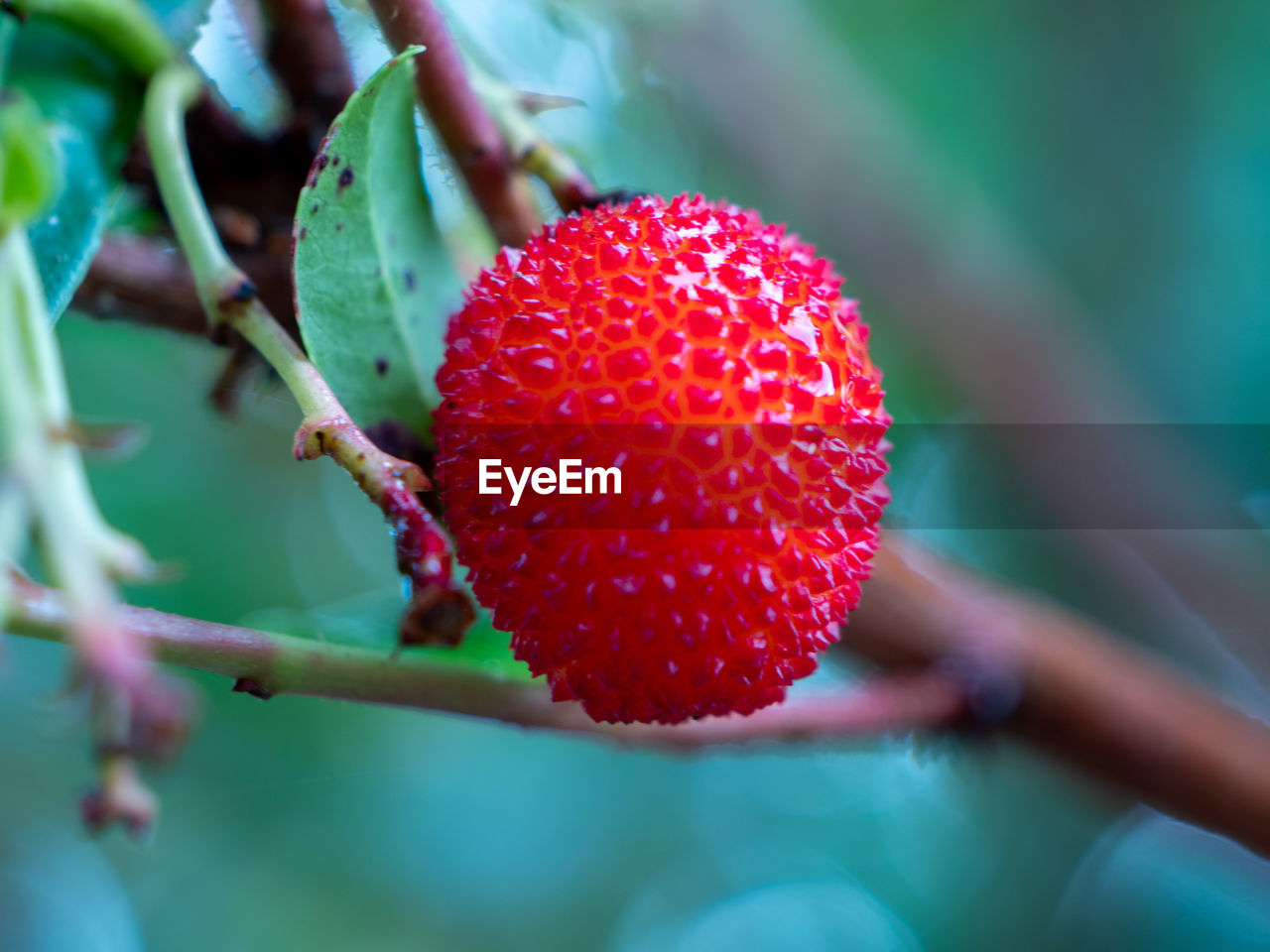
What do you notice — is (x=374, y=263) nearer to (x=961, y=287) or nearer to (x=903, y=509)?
(x=903, y=509)

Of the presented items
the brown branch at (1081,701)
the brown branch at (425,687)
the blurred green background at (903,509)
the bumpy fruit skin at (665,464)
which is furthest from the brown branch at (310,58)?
the blurred green background at (903,509)

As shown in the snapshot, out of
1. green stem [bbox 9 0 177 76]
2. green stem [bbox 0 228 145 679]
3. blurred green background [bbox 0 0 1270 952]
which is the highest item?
green stem [bbox 9 0 177 76]

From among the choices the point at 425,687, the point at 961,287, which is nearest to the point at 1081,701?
the point at 425,687

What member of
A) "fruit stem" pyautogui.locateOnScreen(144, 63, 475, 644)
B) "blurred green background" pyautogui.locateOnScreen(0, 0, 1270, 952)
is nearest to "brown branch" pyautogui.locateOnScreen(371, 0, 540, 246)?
"fruit stem" pyautogui.locateOnScreen(144, 63, 475, 644)

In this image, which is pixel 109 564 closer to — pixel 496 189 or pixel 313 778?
pixel 496 189

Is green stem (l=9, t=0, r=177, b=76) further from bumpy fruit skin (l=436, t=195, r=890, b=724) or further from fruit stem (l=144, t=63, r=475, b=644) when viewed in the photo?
bumpy fruit skin (l=436, t=195, r=890, b=724)

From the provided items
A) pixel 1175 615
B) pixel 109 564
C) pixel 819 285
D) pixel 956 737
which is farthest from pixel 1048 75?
pixel 109 564

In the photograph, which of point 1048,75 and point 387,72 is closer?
point 387,72
